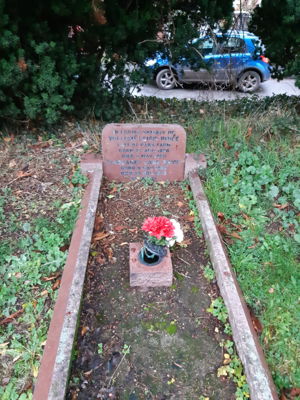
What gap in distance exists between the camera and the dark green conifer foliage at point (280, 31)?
434 cm

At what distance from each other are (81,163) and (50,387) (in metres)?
2.40

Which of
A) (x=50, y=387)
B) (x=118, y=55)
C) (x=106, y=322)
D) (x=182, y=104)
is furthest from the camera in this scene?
(x=182, y=104)

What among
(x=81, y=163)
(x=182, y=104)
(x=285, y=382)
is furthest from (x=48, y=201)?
(x=182, y=104)

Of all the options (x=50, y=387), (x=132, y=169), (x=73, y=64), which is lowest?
(x=50, y=387)

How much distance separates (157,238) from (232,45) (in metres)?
4.02

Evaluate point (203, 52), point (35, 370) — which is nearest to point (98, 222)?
point (35, 370)

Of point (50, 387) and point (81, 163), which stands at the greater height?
point (81, 163)

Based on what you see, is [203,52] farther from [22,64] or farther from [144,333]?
[144,333]

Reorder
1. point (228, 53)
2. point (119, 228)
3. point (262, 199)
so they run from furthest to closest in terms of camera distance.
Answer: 1. point (228, 53)
2. point (262, 199)
3. point (119, 228)

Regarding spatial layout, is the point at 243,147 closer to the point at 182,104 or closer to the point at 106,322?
the point at 182,104

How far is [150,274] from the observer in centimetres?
253

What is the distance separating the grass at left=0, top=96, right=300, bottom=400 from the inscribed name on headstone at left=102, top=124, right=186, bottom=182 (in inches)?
14.7

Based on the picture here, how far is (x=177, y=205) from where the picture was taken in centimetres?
348

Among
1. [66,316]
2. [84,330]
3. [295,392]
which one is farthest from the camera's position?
[84,330]
